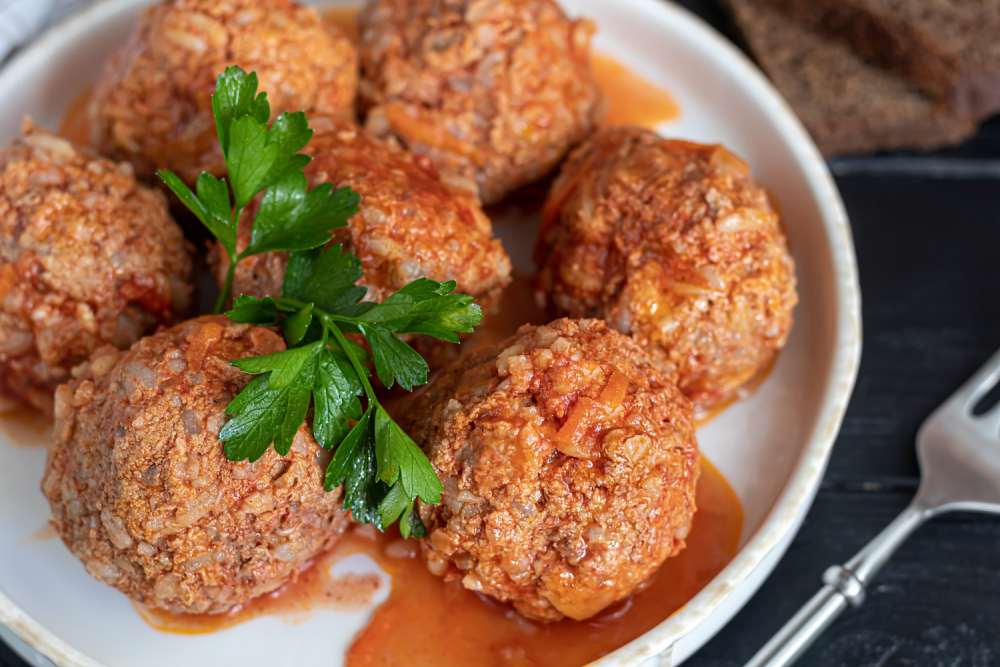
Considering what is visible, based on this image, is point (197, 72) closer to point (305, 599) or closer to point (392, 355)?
point (392, 355)

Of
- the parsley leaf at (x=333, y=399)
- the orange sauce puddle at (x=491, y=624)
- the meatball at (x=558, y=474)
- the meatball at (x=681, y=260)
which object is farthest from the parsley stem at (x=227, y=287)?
the meatball at (x=681, y=260)

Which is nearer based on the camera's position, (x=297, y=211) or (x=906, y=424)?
(x=297, y=211)

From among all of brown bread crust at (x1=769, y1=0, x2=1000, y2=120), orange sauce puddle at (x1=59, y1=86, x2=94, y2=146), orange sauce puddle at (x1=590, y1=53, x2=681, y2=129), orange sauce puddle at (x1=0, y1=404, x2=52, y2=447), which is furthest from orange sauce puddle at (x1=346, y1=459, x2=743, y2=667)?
brown bread crust at (x1=769, y1=0, x2=1000, y2=120)

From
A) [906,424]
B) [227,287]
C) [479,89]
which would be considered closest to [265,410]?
[227,287]

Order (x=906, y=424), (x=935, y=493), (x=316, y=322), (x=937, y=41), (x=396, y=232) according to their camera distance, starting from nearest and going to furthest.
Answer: (x=316, y=322) < (x=396, y=232) < (x=935, y=493) < (x=906, y=424) < (x=937, y=41)

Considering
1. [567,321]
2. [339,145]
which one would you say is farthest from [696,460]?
[339,145]

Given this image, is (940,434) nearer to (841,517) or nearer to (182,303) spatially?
(841,517)
